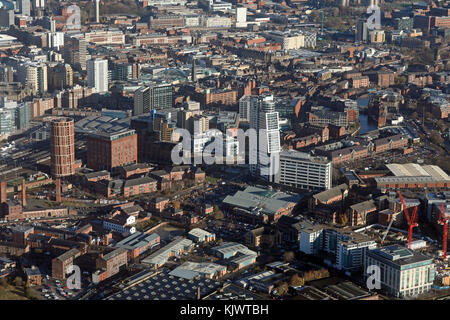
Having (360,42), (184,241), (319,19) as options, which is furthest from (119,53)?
(184,241)

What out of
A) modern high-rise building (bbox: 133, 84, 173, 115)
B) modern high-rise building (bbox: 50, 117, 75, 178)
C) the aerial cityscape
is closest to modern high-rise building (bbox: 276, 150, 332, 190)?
the aerial cityscape

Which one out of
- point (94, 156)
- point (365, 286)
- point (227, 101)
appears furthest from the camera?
point (227, 101)

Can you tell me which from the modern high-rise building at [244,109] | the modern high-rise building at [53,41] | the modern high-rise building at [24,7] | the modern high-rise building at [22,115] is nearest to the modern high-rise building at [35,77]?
the modern high-rise building at [22,115]

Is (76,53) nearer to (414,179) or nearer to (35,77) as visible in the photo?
(35,77)

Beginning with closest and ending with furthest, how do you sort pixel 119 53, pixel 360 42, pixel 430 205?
pixel 430 205 < pixel 119 53 < pixel 360 42

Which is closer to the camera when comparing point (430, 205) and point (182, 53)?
point (430, 205)

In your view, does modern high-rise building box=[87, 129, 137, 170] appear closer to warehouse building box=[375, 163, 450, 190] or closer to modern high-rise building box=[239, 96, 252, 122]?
modern high-rise building box=[239, 96, 252, 122]

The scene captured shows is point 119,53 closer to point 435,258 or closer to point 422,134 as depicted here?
point 422,134
